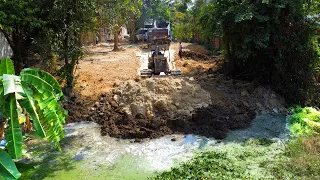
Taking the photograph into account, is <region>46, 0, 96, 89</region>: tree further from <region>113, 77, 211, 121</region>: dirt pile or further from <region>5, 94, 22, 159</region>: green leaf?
<region>5, 94, 22, 159</region>: green leaf

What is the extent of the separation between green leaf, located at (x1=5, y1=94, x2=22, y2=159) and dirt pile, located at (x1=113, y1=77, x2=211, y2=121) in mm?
6087

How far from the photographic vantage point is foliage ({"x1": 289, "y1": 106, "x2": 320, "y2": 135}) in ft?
32.1

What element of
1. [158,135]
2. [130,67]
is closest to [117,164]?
[158,135]

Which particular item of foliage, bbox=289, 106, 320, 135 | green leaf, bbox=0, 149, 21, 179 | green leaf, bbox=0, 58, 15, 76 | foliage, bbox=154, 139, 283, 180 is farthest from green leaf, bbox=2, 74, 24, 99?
foliage, bbox=289, 106, 320, 135

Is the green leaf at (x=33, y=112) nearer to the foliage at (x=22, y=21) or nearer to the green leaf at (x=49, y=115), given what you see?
the green leaf at (x=49, y=115)

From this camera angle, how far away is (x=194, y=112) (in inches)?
446

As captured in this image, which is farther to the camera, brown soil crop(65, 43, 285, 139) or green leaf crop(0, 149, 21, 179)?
brown soil crop(65, 43, 285, 139)

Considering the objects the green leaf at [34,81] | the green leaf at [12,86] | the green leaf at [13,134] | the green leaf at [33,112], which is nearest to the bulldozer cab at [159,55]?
the green leaf at [34,81]

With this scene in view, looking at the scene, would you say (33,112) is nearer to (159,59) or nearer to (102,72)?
(159,59)

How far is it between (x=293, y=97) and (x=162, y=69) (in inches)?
247

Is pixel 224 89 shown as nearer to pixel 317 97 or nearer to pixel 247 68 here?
pixel 247 68

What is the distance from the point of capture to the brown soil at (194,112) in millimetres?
10320

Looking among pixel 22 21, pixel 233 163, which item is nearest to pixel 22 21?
pixel 22 21

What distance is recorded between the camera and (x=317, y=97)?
1259 centimetres
